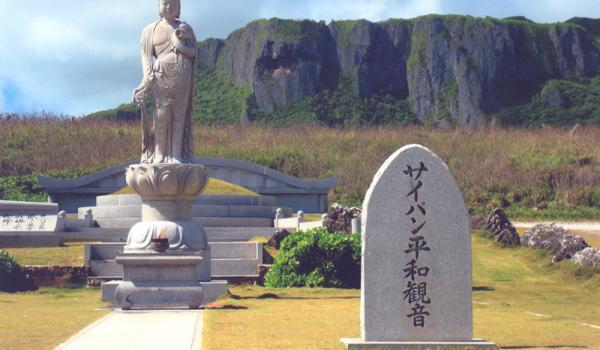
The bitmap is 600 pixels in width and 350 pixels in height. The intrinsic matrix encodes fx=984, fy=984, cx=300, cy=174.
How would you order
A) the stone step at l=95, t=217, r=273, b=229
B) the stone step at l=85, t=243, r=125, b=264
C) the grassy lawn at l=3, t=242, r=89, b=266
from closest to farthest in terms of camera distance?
1. the stone step at l=85, t=243, r=125, b=264
2. the grassy lawn at l=3, t=242, r=89, b=266
3. the stone step at l=95, t=217, r=273, b=229

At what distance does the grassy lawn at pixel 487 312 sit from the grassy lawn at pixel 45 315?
1.50 meters

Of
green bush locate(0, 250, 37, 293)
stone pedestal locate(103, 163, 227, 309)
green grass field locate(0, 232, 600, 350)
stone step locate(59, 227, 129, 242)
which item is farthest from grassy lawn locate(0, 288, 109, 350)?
stone step locate(59, 227, 129, 242)

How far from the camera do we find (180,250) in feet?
45.4

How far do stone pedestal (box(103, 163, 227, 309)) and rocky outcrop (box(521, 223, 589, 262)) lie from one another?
26.7ft

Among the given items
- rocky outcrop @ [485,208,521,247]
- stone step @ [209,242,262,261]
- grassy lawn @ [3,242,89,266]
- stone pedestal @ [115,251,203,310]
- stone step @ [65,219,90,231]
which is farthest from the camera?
stone step @ [65,219,90,231]

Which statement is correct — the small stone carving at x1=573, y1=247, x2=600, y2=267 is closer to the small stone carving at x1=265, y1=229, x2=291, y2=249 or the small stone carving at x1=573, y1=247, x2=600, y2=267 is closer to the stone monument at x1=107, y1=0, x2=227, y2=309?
the small stone carving at x1=265, y1=229, x2=291, y2=249

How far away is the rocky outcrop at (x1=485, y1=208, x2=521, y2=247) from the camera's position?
2180cm

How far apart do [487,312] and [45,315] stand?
5.56 m

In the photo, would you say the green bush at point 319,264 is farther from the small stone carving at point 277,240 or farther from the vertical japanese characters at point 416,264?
the vertical japanese characters at point 416,264

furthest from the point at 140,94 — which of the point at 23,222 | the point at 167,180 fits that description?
the point at 23,222

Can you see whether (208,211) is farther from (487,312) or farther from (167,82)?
(487,312)

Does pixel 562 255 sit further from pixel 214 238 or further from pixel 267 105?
pixel 267 105

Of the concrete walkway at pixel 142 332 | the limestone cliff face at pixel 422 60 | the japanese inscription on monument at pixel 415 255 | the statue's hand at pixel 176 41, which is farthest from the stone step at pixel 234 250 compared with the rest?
the limestone cliff face at pixel 422 60

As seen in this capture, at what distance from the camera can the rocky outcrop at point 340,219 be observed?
21469mm
